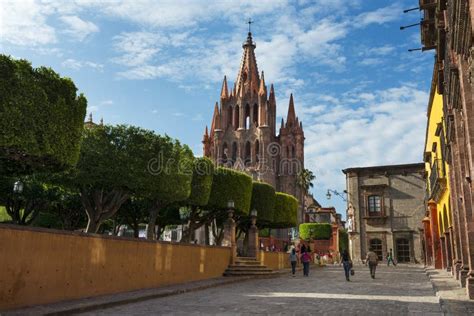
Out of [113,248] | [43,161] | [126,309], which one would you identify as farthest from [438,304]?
[43,161]

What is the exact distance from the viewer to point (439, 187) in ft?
70.6

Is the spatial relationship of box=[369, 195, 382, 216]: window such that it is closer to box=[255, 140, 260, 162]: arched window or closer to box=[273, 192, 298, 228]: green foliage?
box=[273, 192, 298, 228]: green foliage

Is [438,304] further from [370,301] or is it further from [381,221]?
[381,221]

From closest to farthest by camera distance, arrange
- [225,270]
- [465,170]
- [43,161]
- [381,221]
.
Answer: [465,170], [43,161], [225,270], [381,221]

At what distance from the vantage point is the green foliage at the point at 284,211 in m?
36.2

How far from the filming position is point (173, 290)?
14195 mm

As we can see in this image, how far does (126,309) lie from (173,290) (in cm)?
399

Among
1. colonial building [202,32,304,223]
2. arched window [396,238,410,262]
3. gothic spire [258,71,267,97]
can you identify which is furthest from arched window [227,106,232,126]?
arched window [396,238,410,262]

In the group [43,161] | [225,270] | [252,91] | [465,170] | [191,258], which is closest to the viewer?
[465,170]

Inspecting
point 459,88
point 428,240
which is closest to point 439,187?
point 459,88

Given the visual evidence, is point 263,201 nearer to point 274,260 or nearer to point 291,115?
point 274,260

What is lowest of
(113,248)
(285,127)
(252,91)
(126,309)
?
(126,309)

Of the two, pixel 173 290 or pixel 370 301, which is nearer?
pixel 370 301

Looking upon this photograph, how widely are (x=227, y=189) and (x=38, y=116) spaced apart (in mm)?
16703
